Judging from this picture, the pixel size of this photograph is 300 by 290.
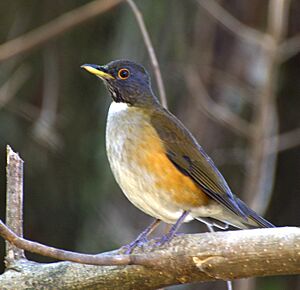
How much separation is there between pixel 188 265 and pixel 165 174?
844mm

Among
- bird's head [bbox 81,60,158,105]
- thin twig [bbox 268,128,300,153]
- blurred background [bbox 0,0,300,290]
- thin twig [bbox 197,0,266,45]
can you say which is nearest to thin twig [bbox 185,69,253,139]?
blurred background [bbox 0,0,300,290]

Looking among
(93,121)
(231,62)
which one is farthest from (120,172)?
(231,62)

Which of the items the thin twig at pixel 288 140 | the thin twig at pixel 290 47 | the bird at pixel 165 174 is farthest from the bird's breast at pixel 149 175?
the thin twig at pixel 288 140

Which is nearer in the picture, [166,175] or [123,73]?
[166,175]

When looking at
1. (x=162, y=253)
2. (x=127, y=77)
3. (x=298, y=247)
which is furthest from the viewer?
(x=127, y=77)

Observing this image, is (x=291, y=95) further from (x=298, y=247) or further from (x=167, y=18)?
(x=298, y=247)

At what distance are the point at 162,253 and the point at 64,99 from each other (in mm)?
3023

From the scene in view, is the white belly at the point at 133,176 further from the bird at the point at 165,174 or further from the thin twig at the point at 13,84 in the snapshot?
the thin twig at the point at 13,84

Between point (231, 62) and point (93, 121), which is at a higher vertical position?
point (231, 62)

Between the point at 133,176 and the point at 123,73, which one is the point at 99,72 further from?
the point at 133,176

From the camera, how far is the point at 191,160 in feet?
14.6

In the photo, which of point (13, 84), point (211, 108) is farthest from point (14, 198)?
point (211, 108)

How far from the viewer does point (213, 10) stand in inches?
248

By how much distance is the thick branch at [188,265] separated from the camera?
10.9 ft
